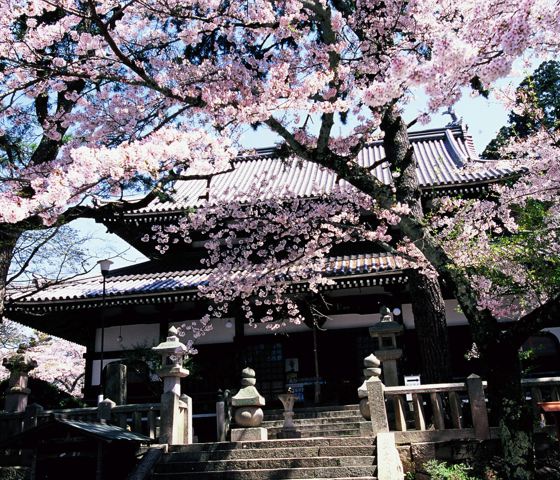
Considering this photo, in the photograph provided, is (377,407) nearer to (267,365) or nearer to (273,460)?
(273,460)

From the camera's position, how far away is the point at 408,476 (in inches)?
333

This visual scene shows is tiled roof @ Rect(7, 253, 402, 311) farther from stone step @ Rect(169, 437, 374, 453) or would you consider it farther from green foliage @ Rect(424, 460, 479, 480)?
green foliage @ Rect(424, 460, 479, 480)

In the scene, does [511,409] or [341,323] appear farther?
[341,323]

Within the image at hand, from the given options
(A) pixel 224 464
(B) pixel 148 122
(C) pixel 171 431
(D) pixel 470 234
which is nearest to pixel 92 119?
(B) pixel 148 122

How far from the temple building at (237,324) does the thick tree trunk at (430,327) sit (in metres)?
1.79

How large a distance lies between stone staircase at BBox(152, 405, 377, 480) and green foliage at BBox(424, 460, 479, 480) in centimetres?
85

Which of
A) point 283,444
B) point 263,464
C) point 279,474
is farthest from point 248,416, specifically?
point 279,474

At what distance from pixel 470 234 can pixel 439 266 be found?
9.78 ft

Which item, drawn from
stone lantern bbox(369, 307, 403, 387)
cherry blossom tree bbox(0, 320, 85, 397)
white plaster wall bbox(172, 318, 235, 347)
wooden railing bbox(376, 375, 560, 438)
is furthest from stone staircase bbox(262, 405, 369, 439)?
cherry blossom tree bbox(0, 320, 85, 397)

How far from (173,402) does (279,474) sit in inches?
104

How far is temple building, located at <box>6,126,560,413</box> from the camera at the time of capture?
45.1 ft

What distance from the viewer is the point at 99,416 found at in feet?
34.4

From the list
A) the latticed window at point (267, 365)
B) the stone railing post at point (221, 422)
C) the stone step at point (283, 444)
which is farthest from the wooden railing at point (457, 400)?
the latticed window at point (267, 365)

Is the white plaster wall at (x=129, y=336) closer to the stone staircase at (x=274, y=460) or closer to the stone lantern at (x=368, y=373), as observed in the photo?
the stone staircase at (x=274, y=460)
